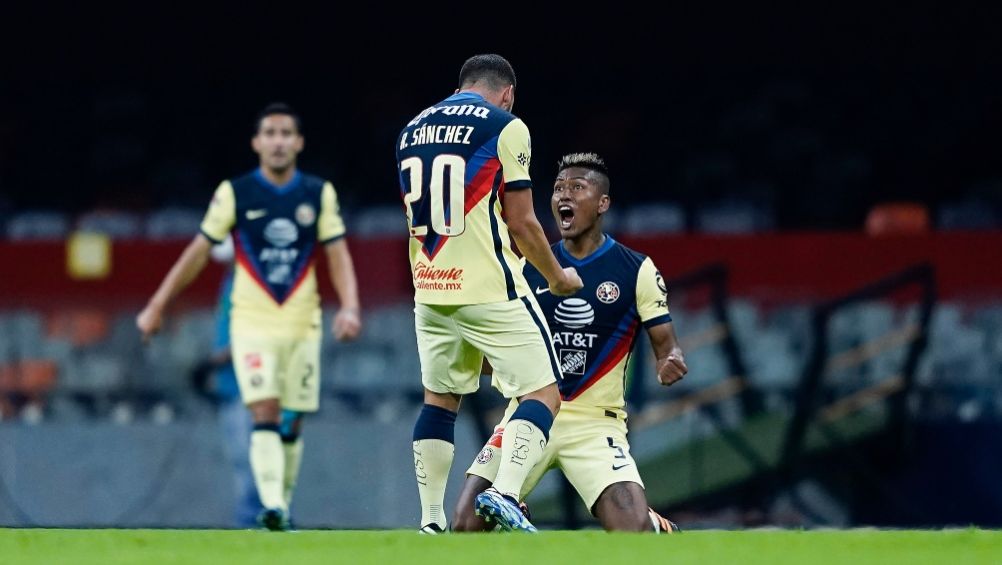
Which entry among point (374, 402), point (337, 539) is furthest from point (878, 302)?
point (337, 539)

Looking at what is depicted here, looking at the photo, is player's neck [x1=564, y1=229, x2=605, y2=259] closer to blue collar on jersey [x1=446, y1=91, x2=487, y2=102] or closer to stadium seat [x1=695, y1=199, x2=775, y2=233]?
blue collar on jersey [x1=446, y1=91, x2=487, y2=102]

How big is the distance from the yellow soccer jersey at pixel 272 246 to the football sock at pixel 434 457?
259 cm

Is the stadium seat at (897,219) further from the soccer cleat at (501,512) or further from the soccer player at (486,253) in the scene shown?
the soccer cleat at (501,512)

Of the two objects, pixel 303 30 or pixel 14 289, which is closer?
pixel 14 289

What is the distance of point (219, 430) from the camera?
10.9 metres

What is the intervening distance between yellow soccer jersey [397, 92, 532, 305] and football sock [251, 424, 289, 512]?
7.75 ft

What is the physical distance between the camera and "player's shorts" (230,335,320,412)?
8695 millimetres

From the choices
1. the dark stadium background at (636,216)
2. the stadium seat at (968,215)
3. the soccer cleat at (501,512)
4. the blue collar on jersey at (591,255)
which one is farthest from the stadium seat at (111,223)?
the soccer cleat at (501,512)

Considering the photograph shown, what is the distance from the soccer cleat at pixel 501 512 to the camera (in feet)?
18.8

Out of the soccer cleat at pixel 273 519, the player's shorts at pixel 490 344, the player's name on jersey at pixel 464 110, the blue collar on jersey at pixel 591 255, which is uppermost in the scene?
the player's name on jersey at pixel 464 110

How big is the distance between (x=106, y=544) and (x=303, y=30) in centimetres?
1314

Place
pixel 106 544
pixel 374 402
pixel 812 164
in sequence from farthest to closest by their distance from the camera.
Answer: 1. pixel 812 164
2. pixel 374 402
3. pixel 106 544

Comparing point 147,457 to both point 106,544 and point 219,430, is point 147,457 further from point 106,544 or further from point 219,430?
point 106,544

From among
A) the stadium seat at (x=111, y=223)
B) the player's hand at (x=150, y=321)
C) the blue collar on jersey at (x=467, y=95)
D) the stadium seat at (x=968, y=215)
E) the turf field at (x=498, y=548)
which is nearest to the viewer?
the turf field at (x=498, y=548)
